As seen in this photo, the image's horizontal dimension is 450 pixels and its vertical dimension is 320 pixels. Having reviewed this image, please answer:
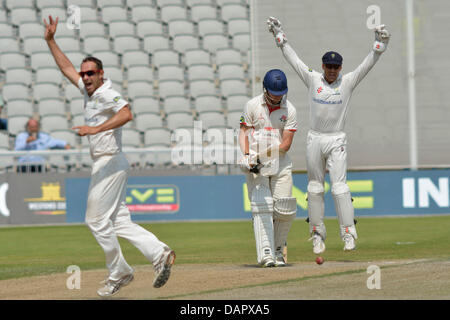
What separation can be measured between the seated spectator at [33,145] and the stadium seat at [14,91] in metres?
5.28

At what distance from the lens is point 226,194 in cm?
1842

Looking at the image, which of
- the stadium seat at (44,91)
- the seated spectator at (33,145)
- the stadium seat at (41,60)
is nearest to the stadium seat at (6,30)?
the stadium seat at (41,60)

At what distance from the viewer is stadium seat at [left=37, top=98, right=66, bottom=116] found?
23.6 metres

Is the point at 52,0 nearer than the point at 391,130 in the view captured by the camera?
No

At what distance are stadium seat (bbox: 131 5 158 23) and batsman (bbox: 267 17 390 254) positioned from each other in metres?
17.4

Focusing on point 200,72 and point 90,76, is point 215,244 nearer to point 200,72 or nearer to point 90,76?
point 90,76

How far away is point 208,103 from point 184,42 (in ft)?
10.8

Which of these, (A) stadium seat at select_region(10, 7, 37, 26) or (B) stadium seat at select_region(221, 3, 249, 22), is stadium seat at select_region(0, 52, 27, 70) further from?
(B) stadium seat at select_region(221, 3, 249, 22)

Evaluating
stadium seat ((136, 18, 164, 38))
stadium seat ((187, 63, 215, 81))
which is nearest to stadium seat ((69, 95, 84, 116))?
stadium seat ((187, 63, 215, 81))

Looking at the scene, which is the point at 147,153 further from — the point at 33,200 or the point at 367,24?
the point at 367,24

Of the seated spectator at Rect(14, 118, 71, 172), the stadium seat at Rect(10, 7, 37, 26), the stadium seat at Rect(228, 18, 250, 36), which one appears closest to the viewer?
the seated spectator at Rect(14, 118, 71, 172)

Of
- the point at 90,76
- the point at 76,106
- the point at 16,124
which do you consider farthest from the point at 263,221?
the point at 76,106

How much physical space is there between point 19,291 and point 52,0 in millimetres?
20309
